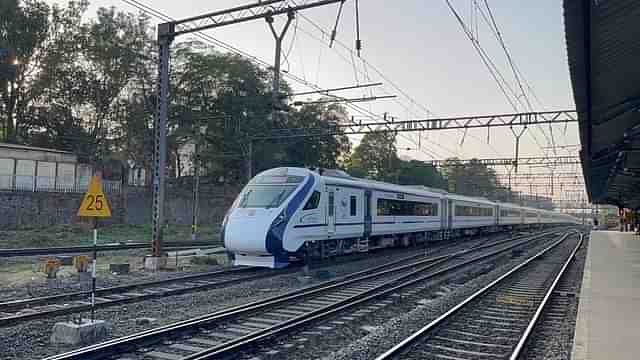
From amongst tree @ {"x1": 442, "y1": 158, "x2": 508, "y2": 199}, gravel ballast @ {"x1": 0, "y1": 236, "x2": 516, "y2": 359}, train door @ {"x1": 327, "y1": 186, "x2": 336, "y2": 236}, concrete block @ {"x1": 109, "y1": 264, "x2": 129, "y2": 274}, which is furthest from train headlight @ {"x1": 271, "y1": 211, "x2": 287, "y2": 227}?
tree @ {"x1": 442, "y1": 158, "x2": 508, "y2": 199}

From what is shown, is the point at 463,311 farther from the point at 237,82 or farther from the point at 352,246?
the point at 237,82

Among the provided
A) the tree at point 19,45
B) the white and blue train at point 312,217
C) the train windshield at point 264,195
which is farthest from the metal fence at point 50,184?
the train windshield at point 264,195

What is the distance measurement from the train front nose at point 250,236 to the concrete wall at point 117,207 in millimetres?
17587

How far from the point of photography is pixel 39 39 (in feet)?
135

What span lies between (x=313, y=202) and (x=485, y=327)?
763cm

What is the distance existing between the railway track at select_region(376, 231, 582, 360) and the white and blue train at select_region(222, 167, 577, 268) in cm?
518

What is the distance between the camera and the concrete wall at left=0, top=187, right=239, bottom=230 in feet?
95.7

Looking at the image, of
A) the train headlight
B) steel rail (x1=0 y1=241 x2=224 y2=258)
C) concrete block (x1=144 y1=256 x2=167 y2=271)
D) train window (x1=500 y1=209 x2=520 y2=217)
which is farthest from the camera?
train window (x1=500 y1=209 x2=520 y2=217)

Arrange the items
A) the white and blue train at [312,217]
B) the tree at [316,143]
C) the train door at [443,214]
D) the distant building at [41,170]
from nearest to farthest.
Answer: the white and blue train at [312,217] < the train door at [443,214] < the distant building at [41,170] < the tree at [316,143]

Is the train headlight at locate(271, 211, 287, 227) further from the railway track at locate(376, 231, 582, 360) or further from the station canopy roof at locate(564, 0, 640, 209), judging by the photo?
the station canopy roof at locate(564, 0, 640, 209)

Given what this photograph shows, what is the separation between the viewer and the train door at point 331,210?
58.7 ft

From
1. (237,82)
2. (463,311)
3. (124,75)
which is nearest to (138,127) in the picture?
(124,75)

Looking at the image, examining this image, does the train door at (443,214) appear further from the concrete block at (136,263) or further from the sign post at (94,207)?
the sign post at (94,207)

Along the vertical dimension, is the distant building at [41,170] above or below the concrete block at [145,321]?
above
